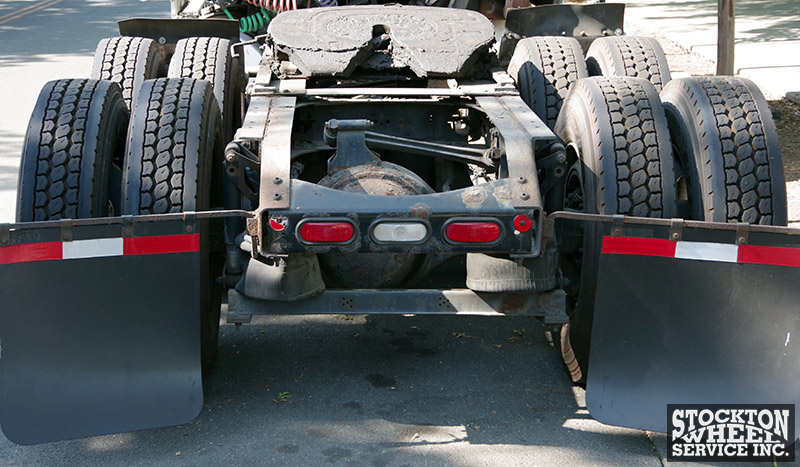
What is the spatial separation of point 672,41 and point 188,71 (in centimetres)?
1086

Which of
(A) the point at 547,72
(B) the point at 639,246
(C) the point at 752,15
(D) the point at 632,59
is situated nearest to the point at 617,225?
(B) the point at 639,246

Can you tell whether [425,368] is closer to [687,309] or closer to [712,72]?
[687,309]

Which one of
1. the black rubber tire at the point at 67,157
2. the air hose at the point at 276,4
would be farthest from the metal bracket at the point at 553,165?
the air hose at the point at 276,4

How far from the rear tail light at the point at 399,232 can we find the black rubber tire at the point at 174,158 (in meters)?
0.75

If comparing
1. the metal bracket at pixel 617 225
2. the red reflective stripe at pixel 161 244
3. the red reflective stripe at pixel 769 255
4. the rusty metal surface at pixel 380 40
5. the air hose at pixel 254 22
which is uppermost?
the air hose at pixel 254 22

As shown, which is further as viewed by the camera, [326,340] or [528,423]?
[326,340]

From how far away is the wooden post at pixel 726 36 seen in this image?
9242 mm

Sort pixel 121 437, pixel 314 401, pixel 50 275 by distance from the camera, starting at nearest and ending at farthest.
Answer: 1. pixel 50 275
2. pixel 121 437
3. pixel 314 401

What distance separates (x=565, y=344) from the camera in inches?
172

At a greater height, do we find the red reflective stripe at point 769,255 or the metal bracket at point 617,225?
the metal bracket at point 617,225

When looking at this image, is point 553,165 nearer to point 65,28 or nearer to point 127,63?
point 127,63

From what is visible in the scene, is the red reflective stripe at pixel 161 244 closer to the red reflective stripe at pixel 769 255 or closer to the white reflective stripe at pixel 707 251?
the white reflective stripe at pixel 707 251

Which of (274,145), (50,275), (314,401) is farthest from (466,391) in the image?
(50,275)

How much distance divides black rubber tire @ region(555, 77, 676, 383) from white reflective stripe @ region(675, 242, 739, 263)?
39 centimetres
